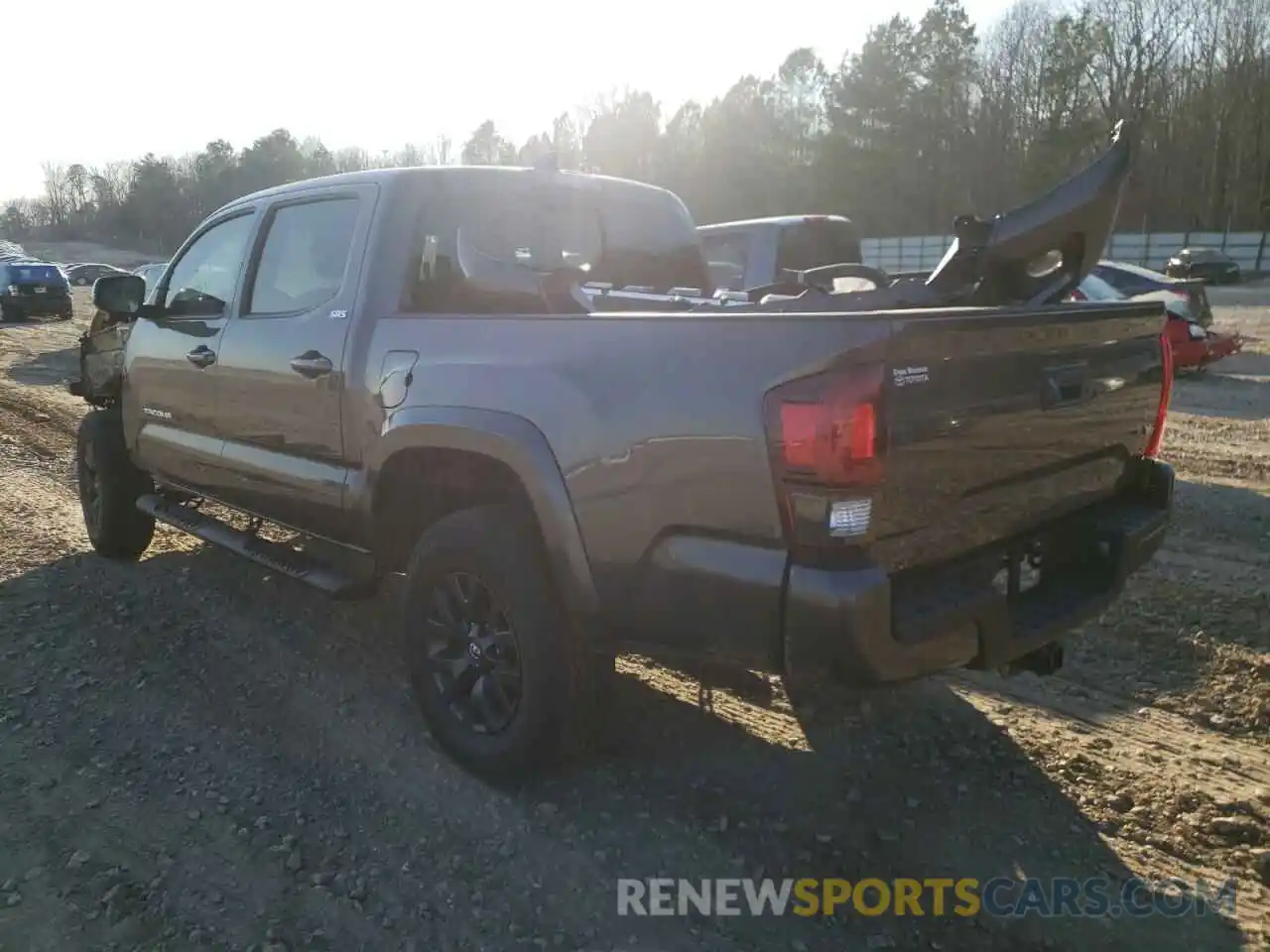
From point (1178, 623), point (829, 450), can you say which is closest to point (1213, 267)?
point (1178, 623)

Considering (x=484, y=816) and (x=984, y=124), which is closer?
(x=484, y=816)

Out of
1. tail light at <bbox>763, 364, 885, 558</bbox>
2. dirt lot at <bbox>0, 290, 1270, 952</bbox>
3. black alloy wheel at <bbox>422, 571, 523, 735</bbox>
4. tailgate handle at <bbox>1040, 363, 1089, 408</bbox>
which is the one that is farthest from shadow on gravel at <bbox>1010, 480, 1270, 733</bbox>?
black alloy wheel at <bbox>422, 571, 523, 735</bbox>

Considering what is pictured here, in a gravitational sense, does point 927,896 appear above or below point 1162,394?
below

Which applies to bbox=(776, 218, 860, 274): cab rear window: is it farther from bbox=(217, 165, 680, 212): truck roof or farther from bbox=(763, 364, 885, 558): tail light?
bbox=(763, 364, 885, 558): tail light

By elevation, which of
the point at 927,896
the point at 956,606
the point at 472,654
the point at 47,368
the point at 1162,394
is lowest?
the point at 927,896

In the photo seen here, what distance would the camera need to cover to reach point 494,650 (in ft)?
10.9

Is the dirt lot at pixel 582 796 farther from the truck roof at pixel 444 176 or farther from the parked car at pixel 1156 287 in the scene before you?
the parked car at pixel 1156 287

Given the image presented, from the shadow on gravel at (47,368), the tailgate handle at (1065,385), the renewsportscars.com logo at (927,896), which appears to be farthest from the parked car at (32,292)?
the tailgate handle at (1065,385)

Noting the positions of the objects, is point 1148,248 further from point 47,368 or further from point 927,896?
point 927,896

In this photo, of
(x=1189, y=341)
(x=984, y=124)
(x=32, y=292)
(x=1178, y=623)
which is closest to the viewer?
(x=1178, y=623)

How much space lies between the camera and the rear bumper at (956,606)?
2.40 metres

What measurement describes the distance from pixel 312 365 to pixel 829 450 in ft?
7.61

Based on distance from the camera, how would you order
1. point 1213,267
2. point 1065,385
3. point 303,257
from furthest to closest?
1. point 1213,267
2. point 303,257
3. point 1065,385

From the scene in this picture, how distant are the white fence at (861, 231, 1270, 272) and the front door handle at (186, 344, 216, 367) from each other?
1508 inches
